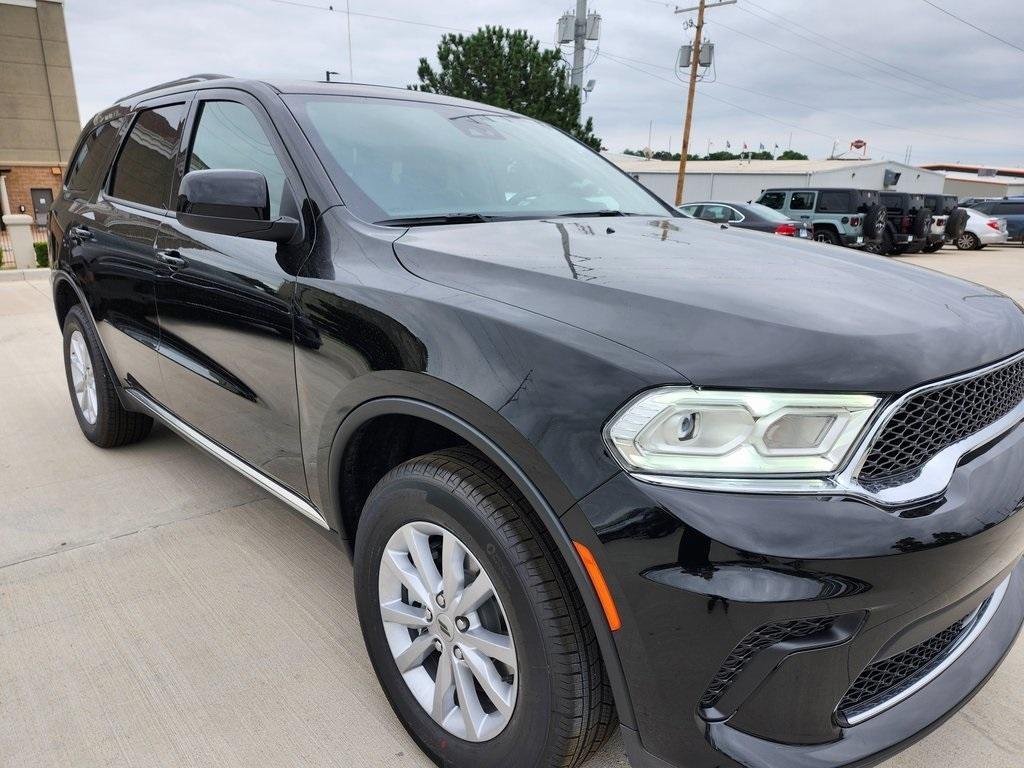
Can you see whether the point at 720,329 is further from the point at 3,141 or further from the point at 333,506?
the point at 3,141

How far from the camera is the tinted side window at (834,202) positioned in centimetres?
1786

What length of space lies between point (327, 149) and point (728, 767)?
1.98 m

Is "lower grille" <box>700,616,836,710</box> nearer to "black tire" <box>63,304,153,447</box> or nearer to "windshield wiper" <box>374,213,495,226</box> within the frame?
"windshield wiper" <box>374,213,495,226</box>

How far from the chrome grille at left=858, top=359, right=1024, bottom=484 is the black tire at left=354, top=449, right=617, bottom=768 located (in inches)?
24.6

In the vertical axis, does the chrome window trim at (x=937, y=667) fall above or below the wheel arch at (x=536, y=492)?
below

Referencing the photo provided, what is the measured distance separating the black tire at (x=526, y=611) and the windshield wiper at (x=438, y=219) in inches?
29.9

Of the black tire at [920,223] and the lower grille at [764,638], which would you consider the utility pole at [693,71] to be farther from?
the lower grille at [764,638]

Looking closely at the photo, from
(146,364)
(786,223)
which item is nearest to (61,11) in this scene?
(786,223)

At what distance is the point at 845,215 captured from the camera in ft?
58.2

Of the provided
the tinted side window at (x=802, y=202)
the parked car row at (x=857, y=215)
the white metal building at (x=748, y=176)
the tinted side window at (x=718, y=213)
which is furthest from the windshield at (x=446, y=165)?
the white metal building at (x=748, y=176)

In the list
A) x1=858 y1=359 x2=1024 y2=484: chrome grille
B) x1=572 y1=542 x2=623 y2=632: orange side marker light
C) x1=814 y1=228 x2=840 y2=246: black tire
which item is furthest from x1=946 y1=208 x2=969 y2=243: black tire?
x1=572 y1=542 x2=623 y2=632: orange side marker light

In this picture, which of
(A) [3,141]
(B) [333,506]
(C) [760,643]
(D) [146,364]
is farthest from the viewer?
(A) [3,141]

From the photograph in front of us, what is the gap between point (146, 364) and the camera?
10.3 feet

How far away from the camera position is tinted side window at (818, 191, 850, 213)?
17.9 meters
